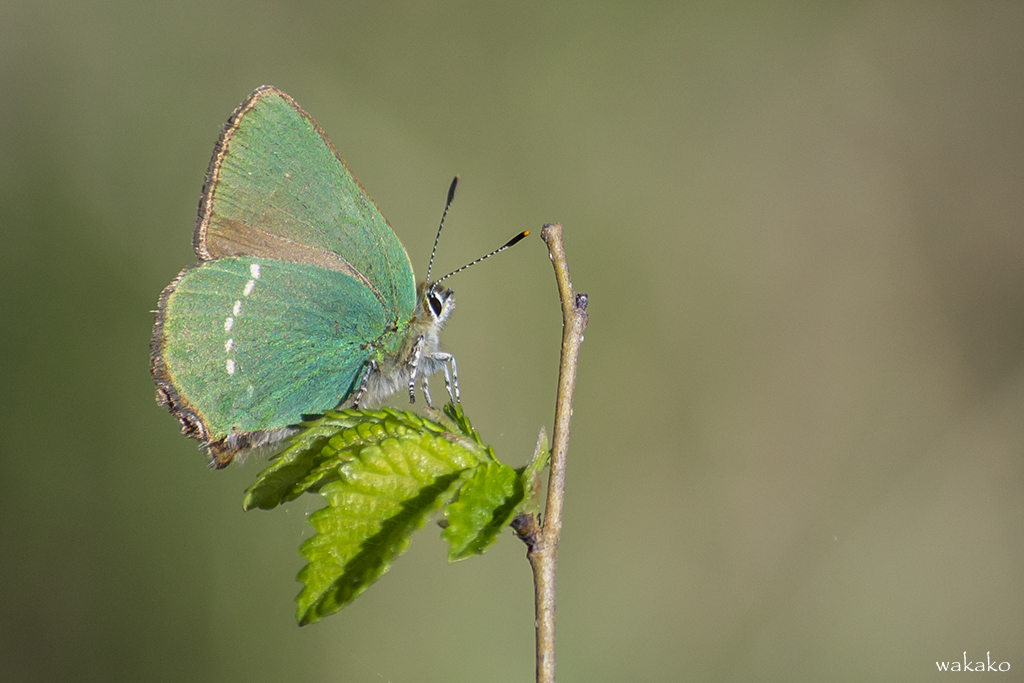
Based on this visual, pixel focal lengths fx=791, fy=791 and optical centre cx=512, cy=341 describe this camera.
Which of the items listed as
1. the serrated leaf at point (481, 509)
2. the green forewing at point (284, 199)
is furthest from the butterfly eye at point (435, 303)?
the serrated leaf at point (481, 509)

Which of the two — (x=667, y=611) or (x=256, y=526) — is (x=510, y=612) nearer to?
(x=667, y=611)

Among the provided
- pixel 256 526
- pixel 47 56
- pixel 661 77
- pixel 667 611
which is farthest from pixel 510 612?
pixel 47 56

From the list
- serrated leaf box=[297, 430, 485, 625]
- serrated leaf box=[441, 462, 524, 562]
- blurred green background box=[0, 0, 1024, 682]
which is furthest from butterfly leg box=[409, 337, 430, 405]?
blurred green background box=[0, 0, 1024, 682]

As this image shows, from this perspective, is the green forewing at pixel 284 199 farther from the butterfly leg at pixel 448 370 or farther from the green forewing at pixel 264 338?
the butterfly leg at pixel 448 370

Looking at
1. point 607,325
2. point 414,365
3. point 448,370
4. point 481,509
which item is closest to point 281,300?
point 414,365

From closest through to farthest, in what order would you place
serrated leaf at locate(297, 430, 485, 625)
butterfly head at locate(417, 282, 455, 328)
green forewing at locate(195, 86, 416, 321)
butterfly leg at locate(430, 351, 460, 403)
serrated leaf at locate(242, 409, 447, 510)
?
serrated leaf at locate(297, 430, 485, 625)
serrated leaf at locate(242, 409, 447, 510)
green forewing at locate(195, 86, 416, 321)
butterfly leg at locate(430, 351, 460, 403)
butterfly head at locate(417, 282, 455, 328)

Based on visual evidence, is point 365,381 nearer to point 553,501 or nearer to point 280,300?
point 280,300

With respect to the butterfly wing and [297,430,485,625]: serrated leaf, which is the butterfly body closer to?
the butterfly wing
